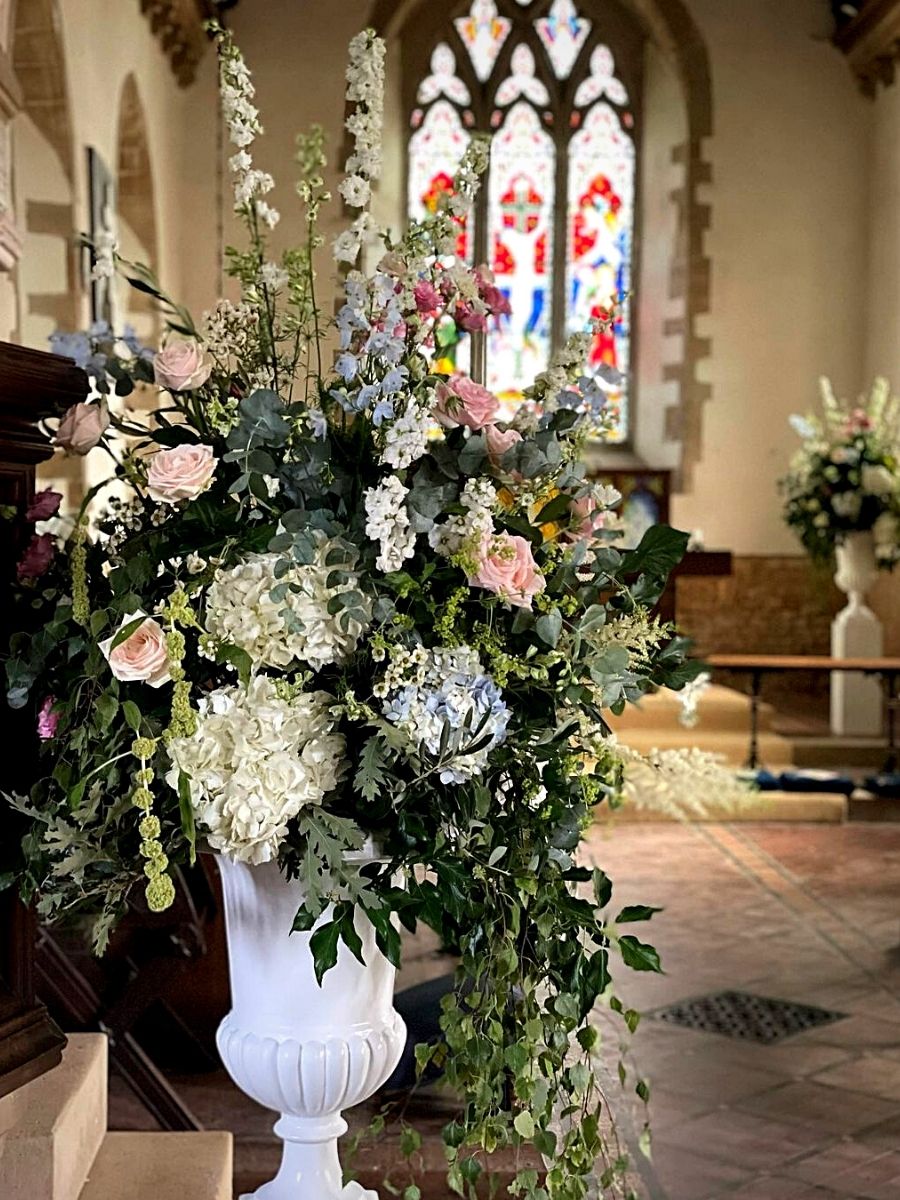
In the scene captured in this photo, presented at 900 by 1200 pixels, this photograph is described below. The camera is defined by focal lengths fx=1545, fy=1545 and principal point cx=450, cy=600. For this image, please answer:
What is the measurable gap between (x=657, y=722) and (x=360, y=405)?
712 centimetres

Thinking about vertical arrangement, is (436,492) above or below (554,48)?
below

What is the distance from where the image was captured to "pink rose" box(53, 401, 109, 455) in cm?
156

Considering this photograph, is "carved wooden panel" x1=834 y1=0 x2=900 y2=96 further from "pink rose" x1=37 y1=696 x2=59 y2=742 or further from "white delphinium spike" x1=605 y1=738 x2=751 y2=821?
"pink rose" x1=37 y1=696 x2=59 y2=742

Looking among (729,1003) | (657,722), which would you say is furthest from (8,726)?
(657,722)

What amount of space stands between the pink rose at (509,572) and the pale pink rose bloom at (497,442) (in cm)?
10

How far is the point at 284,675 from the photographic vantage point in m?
1.48

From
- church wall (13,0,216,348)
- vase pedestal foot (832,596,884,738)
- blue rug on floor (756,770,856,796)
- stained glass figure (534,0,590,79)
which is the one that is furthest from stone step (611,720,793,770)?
stained glass figure (534,0,590,79)

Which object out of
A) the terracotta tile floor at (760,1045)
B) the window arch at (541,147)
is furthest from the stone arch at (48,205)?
the window arch at (541,147)

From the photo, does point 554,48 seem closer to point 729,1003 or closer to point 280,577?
point 729,1003

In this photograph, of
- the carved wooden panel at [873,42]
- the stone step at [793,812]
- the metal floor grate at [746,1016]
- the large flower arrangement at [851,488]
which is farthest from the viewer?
the carved wooden panel at [873,42]

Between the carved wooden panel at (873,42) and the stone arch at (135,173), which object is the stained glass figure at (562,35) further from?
the stone arch at (135,173)

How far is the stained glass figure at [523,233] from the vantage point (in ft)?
39.2

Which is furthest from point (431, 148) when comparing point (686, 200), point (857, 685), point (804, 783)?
point (804, 783)

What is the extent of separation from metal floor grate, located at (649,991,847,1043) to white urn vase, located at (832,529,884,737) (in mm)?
5104
